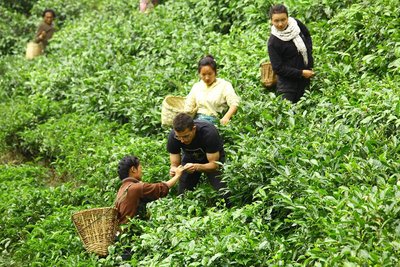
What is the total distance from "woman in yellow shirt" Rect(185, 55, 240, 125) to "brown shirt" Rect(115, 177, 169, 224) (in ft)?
4.64

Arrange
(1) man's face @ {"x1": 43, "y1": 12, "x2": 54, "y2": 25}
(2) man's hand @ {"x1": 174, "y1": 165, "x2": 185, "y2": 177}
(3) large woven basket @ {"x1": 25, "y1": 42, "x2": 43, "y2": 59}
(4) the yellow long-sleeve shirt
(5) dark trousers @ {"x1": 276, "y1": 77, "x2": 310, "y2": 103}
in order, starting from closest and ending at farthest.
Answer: (2) man's hand @ {"x1": 174, "y1": 165, "x2": 185, "y2": 177}
(4) the yellow long-sleeve shirt
(5) dark trousers @ {"x1": 276, "y1": 77, "x2": 310, "y2": 103}
(3) large woven basket @ {"x1": 25, "y1": 42, "x2": 43, "y2": 59}
(1) man's face @ {"x1": 43, "y1": 12, "x2": 54, "y2": 25}

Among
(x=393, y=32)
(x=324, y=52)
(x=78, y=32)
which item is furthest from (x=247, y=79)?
(x=78, y=32)

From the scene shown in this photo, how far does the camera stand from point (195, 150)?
8.29m

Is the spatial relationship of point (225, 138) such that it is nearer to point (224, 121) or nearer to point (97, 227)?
point (224, 121)

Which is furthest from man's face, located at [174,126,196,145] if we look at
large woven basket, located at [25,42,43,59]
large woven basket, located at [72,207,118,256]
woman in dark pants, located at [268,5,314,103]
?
large woven basket, located at [25,42,43,59]

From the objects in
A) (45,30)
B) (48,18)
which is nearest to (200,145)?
(45,30)

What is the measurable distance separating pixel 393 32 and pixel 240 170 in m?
3.25

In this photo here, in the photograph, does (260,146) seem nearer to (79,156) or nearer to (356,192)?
(356,192)

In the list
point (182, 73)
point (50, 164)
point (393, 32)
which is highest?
point (393, 32)

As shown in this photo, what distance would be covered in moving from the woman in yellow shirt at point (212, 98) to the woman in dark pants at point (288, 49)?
2.31 ft

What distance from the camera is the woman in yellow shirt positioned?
30.2 feet

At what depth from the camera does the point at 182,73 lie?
11.9 metres

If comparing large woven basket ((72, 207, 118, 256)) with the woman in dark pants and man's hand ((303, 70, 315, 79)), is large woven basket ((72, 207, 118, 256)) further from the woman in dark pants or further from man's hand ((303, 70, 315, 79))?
man's hand ((303, 70, 315, 79))

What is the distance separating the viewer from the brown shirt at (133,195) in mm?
8086
